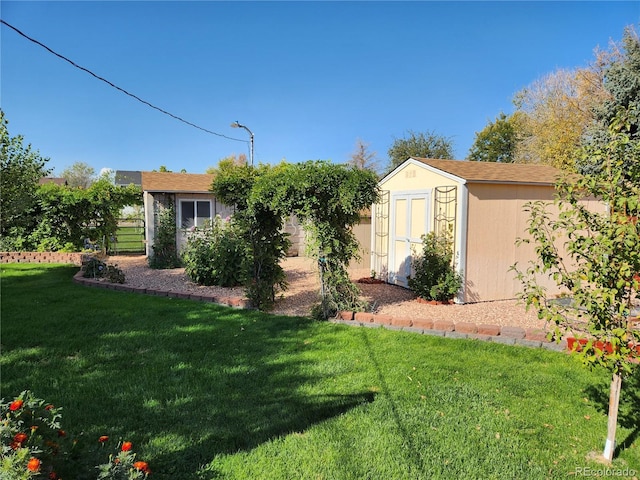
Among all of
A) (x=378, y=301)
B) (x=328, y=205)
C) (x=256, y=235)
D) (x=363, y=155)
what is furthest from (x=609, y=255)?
(x=363, y=155)

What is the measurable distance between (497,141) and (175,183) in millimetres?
29148

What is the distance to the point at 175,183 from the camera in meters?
12.3

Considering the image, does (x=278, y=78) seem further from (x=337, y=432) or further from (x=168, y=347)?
(x=337, y=432)

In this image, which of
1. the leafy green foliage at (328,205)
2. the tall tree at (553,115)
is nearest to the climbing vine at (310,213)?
the leafy green foliage at (328,205)

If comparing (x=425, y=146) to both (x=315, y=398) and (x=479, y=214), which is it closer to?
(x=479, y=214)

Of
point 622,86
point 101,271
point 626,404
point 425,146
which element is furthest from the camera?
point 425,146

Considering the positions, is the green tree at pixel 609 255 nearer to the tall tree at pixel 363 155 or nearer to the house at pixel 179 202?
the house at pixel 179 202

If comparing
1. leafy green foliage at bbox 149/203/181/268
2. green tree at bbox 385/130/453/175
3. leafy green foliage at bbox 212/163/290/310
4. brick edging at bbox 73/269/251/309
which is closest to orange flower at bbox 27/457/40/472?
leafy green foliage at bbox 212/163/290/310

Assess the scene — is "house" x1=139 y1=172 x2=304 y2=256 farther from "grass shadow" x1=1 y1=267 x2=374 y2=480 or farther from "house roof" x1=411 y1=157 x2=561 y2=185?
"grass shadow" x1=1 y1=267 x2=374 y2=480

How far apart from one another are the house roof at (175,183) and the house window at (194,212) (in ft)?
1.53

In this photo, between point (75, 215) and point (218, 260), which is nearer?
point (218, 260)

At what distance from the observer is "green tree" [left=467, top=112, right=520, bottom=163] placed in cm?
3170

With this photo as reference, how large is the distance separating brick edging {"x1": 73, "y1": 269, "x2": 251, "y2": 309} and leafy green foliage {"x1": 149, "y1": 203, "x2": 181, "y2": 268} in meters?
2.64

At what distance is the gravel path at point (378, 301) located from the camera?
5.98 meters
